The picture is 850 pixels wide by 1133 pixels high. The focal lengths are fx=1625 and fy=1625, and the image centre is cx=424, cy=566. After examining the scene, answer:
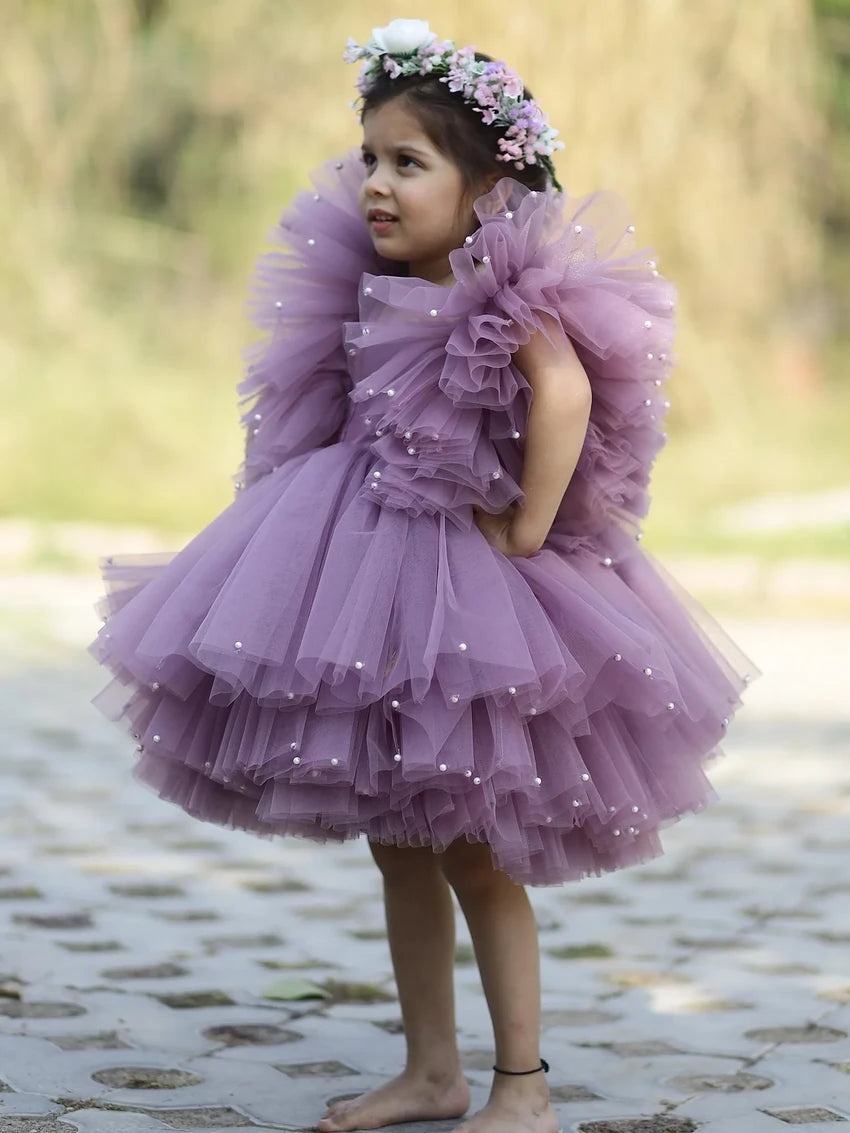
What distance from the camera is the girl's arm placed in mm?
1897

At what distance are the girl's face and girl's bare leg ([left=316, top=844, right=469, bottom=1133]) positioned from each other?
765 millimetres

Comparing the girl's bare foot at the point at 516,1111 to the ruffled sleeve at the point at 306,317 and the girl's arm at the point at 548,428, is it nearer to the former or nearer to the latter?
the girl's arm at the point at 548,428

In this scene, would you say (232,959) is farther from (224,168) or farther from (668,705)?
(224,168)

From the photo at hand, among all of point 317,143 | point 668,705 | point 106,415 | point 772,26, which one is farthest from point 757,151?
point 668,705

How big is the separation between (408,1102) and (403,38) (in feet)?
4.40

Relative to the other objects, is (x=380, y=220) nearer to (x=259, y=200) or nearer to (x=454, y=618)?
(x=454, y=618)

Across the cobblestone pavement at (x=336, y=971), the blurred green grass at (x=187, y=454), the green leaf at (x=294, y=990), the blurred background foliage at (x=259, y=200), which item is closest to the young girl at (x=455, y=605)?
the cobblestone pavement at (x=336, y=971)

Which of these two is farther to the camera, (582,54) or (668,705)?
(582,54)

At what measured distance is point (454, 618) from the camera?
5.92 ft

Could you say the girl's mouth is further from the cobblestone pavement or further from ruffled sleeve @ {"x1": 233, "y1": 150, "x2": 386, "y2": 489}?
the cobblestone pavement

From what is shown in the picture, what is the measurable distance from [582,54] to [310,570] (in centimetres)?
818

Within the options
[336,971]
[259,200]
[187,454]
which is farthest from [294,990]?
[259,200]

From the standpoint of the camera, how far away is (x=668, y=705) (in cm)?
188

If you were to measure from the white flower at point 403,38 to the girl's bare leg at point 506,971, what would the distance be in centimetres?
99
